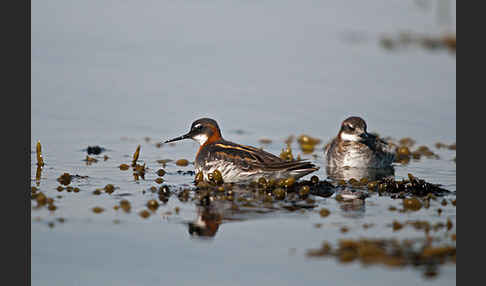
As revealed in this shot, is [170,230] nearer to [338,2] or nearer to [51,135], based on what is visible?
[51,135]

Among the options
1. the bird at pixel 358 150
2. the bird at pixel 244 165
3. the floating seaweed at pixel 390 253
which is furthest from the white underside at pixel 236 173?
the floating seaweed at pixel 390 253

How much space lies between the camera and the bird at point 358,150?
14474mm

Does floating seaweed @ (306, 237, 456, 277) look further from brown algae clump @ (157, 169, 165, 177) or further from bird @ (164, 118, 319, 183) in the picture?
brown algae clump @ (157, 169, 165, 177)

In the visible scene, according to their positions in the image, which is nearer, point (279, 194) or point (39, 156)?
point (279, 194)

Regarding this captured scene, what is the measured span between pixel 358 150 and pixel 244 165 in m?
3.48

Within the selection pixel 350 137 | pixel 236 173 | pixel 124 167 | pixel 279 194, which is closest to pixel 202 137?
pixel 124 167

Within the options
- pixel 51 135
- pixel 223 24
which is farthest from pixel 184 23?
pixel 51 135

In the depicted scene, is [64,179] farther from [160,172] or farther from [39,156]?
[160,172]

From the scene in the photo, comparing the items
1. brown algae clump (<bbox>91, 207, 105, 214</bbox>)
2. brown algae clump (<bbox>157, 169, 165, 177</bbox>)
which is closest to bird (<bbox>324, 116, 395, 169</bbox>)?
brown algae clump (<bbox>157, 169, 165, 177</bbox>)

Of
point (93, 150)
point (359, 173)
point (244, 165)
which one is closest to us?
point (244, 165)

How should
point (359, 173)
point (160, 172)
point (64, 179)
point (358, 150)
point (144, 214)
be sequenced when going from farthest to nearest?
point (358, 150) < point (359, 173) < point (160, 172) < point (64, 179) < point (144, 214)

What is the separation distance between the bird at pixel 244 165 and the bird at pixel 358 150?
2.57 m

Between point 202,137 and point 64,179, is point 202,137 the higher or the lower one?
the higher one

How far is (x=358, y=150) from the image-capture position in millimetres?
14570
